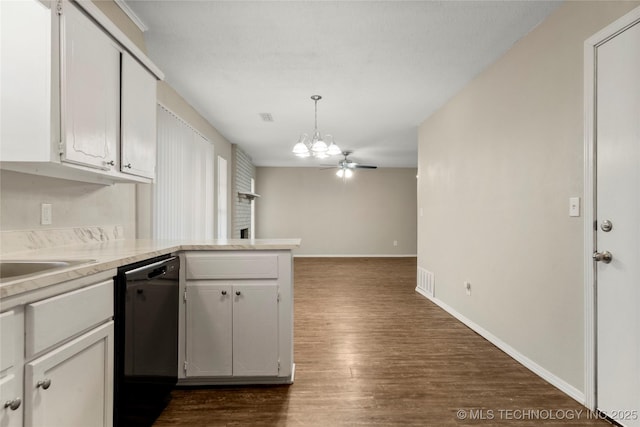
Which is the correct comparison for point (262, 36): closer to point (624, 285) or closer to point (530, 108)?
point (530, 108)

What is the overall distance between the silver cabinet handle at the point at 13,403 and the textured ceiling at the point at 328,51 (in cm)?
229

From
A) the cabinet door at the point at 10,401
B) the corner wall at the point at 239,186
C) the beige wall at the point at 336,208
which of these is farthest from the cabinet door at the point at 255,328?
the beige wall at the point at 336,208

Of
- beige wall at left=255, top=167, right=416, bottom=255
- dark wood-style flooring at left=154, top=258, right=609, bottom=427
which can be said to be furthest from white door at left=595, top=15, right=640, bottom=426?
beige wall at left=255, top=167, right=416, bottom=255

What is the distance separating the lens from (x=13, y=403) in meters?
0.98

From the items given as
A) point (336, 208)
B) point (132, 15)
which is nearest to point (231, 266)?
point (132, 15)

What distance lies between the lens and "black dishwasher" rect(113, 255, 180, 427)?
1.45 meters

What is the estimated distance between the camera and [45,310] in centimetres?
106

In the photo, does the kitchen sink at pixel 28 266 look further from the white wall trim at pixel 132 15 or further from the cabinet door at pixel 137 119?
the white wall trim at pixel 132 15

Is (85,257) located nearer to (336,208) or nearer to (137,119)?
(137,119)

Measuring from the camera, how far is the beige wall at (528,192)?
6.71 ft

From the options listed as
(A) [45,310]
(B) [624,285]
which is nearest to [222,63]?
(A) [45,310]

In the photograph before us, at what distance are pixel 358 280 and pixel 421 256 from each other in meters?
1.46

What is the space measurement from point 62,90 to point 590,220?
2840mm

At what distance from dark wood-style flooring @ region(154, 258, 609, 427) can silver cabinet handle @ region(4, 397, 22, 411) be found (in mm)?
965
